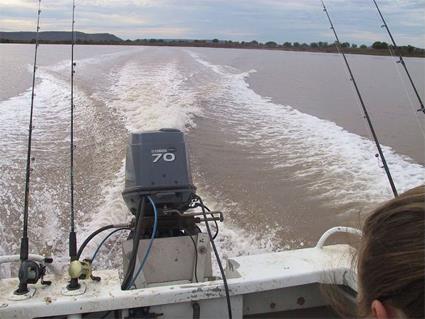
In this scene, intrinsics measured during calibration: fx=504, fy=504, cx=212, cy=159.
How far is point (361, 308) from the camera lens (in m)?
0.85

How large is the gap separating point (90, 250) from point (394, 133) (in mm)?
5338

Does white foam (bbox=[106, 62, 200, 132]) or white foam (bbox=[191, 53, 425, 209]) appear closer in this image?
white foam (bbox=[191, 53, 425, 209])

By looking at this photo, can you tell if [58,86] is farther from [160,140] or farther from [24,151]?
[160,140]

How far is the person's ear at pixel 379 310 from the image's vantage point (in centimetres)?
73

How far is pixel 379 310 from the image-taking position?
29.2 inches

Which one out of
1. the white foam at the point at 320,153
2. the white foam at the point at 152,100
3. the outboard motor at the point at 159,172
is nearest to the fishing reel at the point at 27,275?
the outboard motor at the point at 159,172

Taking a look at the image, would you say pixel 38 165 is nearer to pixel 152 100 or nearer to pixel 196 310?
pixel 152 100

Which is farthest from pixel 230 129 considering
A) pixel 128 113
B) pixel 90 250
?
pixel 90 250

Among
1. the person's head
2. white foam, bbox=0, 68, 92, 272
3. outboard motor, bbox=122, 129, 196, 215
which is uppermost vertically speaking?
the person's head

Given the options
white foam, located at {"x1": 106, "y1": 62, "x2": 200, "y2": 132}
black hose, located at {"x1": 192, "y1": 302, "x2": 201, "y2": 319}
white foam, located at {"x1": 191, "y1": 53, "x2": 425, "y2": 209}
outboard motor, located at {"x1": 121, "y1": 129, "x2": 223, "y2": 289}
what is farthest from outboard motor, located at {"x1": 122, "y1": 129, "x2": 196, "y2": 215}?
white foam, located at {"x1": 106, "y1": 62, "x2": 200, "y2": 132}

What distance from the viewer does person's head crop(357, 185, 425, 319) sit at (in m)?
0.69

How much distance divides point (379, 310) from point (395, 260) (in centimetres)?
9

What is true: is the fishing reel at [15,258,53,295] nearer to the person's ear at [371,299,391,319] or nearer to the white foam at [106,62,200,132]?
the person's ear at [371,299,391,319]

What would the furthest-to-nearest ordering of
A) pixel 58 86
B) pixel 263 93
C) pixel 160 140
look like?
pixel 263 93, pixel 58 86, pixel 160 140
